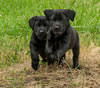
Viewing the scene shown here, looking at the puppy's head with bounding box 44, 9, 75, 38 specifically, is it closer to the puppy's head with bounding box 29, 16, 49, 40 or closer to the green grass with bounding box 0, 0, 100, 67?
the puppy's head with bounding box 29, 16, 49, 40

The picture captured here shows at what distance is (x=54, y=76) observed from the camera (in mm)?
5465

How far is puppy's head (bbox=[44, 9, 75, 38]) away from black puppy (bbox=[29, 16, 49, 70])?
11.8 inches

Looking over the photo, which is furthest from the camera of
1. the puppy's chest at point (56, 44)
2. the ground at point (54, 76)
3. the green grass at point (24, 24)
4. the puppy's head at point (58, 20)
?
the green grass at point (24, 24)

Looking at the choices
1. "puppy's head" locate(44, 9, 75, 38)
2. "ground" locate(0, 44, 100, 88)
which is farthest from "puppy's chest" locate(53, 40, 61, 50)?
"ground" locate(0, 44, 100, 88)

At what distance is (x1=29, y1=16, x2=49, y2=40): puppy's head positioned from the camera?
19.1ft

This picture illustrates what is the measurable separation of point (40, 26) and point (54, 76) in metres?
1.07

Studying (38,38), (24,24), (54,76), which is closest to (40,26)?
(38,38)

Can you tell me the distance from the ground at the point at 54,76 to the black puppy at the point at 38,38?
26 centimetres

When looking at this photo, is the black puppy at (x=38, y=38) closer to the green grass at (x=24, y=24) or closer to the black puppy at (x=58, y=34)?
the black puppy at (x=58, y=34)

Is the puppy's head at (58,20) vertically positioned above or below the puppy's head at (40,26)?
above

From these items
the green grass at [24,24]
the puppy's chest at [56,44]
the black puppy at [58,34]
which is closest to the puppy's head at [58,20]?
the black puppy at [58,34]

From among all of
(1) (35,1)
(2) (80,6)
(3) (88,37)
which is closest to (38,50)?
(3) (88,37)

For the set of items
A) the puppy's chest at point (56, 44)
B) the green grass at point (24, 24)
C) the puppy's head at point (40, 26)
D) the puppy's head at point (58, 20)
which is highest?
the puppy's head at point (58, 20)

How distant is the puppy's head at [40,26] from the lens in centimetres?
581
